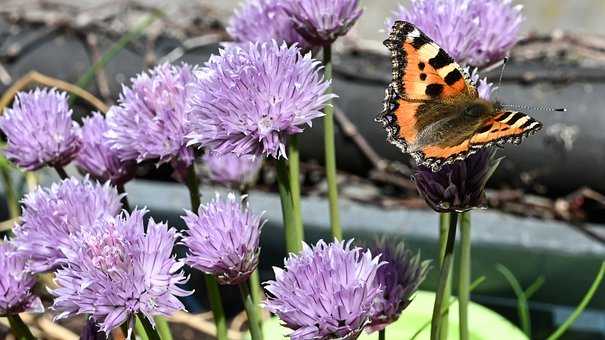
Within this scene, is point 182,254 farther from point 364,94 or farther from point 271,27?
point 271,27

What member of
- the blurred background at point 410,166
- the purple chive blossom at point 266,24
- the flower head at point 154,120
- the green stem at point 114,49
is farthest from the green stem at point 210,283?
the green stem at point 114,49

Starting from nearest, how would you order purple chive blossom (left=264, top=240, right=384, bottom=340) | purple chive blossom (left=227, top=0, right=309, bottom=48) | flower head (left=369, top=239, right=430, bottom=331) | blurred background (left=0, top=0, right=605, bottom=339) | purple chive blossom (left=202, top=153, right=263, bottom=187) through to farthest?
1. purple chive blossom (left=264, top=240, right=384, bottom=340)
2. flower head (left=369, top=239, right=430, bottom=331)
3. purple chive blossom (left=227, top=0, right=309, bottom=48)
4. purple chive blossom (left=202, top=153, right=263, bottom=187)
5. blurred background (left=0, top=0, right=605, bottom=339)

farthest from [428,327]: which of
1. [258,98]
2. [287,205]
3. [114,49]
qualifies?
[114,49]

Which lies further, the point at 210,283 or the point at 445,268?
the point at 210,283

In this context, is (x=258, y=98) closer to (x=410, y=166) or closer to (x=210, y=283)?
(x=210, y=283)

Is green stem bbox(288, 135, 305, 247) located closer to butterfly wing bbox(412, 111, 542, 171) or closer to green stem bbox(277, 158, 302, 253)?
green stem bbox(277, 158, 302, 253)

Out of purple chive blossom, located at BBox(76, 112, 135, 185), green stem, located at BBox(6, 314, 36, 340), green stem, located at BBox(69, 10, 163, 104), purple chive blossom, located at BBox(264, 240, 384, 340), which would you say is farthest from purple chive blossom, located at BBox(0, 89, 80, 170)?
green stem, located at BBox(69, 10, 163, 104)
